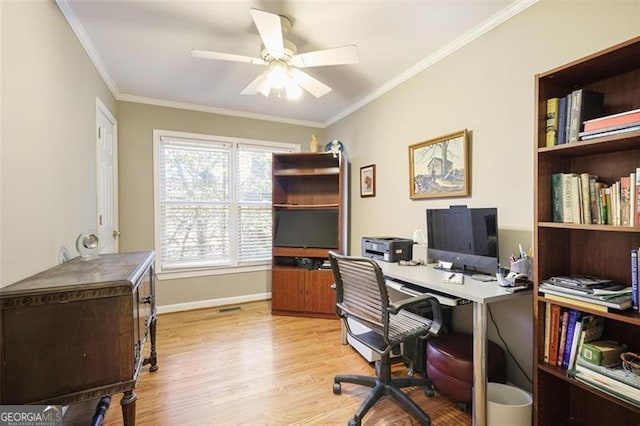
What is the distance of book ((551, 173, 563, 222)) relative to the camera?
4.73ft

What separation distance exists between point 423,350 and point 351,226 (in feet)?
6.05

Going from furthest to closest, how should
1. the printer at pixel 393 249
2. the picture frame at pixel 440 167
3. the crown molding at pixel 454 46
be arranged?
the printer at pixel 393 249 < the picture frame at pixel 440 167 < the crown molding at pixel 454 46

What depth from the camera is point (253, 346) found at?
261cm

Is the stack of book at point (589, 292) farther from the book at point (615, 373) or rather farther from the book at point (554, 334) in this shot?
the book at point (615, 373)

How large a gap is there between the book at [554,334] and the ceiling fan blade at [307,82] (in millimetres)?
2083

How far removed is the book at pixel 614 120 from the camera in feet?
3.76

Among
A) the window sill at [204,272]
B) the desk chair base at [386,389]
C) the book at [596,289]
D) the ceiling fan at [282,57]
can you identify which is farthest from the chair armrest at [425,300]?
the window sill at [204,272]

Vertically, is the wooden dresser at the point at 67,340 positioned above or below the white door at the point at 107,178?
below

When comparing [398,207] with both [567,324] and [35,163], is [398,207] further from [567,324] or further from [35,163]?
[35,163]

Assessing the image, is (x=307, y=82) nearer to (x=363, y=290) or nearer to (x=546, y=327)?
(x=363, y=290)

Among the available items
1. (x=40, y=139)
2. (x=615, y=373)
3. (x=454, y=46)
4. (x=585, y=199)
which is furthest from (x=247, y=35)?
(x=615, y=373)

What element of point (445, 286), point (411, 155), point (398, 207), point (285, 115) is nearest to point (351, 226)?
point (398, 207)

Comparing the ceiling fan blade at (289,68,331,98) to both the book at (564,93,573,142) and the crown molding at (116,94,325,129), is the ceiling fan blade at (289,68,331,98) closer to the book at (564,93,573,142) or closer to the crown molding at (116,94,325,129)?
the book at (564,93,573,142)

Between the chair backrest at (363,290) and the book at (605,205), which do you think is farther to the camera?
the chair backrest at (363,290)
